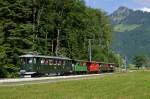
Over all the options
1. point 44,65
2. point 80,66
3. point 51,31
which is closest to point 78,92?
point 44,65

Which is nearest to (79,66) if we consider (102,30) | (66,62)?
(66,62)

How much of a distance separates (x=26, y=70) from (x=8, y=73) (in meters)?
4.10

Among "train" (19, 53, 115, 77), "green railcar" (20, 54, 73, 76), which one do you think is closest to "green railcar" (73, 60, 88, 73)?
"train" (19, 53, 115, 77)

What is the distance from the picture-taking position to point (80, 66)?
90.4 m

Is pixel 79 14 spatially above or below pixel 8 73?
above

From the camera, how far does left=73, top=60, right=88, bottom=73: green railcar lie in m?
86.4

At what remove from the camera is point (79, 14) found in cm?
11069

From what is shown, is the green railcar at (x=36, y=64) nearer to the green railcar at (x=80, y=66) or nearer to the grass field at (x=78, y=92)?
the green railcar at (x=80, y=66)

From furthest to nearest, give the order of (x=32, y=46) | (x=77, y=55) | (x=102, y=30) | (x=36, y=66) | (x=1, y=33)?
(x=102, y=30) < (x=77, y=55) < (x=32, y=46) < (x=1, y=33) < (x=36, y=66)

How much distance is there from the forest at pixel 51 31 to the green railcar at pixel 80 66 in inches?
289

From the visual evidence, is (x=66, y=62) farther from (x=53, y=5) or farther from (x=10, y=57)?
(x=53, y=5)

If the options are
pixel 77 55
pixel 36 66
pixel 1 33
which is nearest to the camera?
pixel 36 66

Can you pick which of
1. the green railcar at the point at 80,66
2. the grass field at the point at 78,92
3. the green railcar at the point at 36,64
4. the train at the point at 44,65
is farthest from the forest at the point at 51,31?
the grass field at the point at 78,92

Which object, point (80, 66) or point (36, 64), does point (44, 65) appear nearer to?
point (36, 64)
